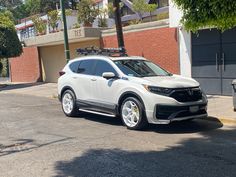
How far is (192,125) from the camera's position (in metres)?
9.91

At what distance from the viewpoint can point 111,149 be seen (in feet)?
25.1

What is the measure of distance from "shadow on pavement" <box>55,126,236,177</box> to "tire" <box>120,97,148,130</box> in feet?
4.82

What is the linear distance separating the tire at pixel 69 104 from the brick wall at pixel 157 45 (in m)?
6.24

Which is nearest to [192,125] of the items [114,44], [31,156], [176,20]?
[31,156]

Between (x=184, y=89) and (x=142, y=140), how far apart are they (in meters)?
1.71

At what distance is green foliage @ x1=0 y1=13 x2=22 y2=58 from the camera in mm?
26797

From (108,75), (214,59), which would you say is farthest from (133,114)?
(214,59)

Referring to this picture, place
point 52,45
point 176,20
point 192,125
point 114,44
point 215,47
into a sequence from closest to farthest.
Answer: point 192,125 < point 215,47 < point 176,20 < point 114,44 < point 52,45

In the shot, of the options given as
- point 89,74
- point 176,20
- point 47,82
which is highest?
point 176,20

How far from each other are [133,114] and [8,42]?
63.1 feet

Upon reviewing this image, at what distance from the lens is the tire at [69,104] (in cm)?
1152

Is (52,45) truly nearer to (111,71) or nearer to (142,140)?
(111,71)

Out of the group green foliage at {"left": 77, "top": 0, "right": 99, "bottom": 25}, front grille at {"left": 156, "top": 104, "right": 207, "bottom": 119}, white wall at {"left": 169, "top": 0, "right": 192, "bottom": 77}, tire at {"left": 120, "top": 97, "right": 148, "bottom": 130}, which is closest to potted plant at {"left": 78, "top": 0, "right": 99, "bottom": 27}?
green foliage at {"left": 77, "top": 0, "right": 99, "bottom": 25}

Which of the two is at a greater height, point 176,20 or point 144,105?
point 176,20
